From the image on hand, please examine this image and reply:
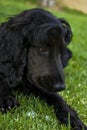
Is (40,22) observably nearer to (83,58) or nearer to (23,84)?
Result: (23,84)

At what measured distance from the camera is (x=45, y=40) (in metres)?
4.41

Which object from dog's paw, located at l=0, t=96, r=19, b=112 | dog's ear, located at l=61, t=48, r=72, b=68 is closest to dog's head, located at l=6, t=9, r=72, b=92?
dog's ear, located at l=61, t=48, r=72, b=68

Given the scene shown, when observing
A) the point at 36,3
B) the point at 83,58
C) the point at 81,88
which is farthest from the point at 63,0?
the point at 81,88

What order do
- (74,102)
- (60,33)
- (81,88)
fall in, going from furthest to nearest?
(81,88) < (74,102) < (60,33)

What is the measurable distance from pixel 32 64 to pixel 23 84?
0.43m

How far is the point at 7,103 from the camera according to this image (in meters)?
4.45

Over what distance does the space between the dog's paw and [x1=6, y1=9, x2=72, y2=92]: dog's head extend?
0.98ft

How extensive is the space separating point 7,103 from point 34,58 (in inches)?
21.7

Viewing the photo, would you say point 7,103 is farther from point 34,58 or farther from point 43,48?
point 43,48

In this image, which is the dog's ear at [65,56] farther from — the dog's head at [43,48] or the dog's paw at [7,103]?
the dog's paw at [7,103]

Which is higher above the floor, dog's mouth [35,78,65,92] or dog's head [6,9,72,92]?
dog's head [6,9,72,92]

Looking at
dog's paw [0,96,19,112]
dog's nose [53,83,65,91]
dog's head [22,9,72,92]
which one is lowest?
dog's paw [0,96,19,112]

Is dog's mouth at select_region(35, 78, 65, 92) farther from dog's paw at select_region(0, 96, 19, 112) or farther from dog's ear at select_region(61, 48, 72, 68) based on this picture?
dog's ear at select_region(61, 48, 72, 68)

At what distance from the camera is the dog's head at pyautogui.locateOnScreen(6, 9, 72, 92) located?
4305 mm
